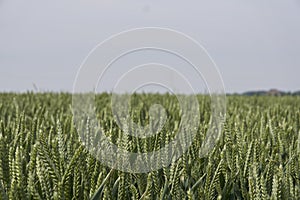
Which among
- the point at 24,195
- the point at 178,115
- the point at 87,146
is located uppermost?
the point at 178,115

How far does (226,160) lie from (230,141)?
0.08 metres

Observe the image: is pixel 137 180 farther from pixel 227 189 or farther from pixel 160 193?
pixel 227 189

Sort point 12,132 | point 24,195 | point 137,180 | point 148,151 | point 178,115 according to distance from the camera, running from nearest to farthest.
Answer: point 24,195, point 137,180, point 148,151, point 12,132, point 178,115

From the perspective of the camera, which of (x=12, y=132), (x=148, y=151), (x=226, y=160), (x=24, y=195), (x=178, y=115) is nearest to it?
(x=24, y=195)

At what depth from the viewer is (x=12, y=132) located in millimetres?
1727

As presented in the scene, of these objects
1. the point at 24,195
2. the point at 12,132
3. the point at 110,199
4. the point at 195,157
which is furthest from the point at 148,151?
the point at 12,132

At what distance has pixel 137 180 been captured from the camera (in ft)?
3.67

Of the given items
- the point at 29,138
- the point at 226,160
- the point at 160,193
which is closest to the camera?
the point at 160,193

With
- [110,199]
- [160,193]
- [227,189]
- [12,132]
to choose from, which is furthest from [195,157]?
[12,132]

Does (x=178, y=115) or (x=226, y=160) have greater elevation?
(x=178, y=115)

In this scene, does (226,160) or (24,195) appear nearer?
(24,195)

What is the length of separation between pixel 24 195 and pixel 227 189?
0.54 metres

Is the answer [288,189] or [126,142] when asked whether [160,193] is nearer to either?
[126,142]

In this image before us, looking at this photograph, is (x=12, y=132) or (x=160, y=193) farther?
(x=12, y=132)
